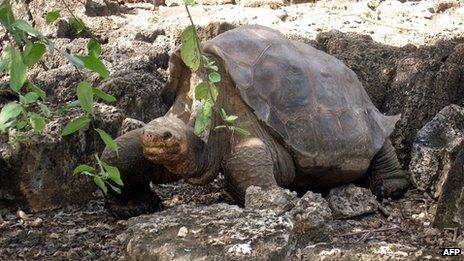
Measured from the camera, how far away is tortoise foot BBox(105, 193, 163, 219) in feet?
12.7

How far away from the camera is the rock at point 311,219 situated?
307cm

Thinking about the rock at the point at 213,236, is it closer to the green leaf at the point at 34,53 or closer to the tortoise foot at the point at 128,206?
the green leaf at the point at 34,53

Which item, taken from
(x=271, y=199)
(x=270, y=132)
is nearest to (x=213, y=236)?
Result: (x=271, y=199)

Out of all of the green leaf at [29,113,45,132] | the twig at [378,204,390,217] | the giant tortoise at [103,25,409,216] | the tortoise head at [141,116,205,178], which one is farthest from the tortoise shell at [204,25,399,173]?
the green leaf at [29,113,45,132]

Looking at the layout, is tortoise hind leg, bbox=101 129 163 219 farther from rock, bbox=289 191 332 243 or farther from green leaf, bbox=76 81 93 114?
green leaf, bbox=76 81 93 114

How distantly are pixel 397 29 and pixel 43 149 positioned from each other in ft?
11.5

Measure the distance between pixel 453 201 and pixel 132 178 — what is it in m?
1.51

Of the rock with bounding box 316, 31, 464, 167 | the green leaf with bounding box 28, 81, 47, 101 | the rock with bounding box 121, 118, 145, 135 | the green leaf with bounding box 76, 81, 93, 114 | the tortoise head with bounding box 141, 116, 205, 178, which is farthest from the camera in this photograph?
the rock with bounding box 316, 31, 464, 167

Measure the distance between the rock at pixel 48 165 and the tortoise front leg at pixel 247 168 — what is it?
70 cm

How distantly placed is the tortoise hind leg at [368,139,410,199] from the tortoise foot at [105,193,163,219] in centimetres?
126

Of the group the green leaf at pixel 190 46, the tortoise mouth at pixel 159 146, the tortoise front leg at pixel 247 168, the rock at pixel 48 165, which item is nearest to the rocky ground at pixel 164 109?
the rock at pixel 48 165

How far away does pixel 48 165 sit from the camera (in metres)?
3.86

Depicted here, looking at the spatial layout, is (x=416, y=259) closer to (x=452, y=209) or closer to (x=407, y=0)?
(x=452, y=209)

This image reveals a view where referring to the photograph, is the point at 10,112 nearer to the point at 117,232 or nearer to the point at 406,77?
the point at 117,232
